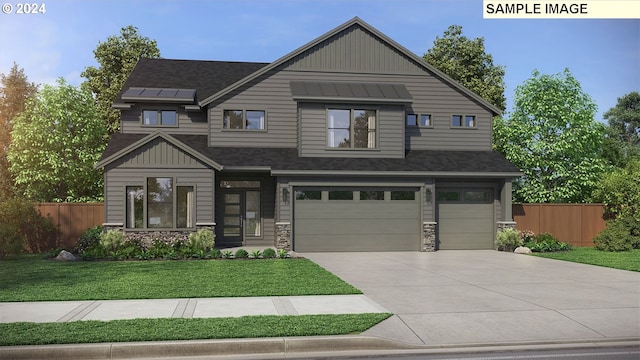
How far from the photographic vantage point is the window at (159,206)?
20.0 metres

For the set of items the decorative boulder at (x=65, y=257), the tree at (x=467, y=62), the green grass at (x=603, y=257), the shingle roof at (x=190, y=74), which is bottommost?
the green grass at (x=603, y=257)

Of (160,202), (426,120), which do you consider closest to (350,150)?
(426,120)

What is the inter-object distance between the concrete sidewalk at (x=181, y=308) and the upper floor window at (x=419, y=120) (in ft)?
47.3

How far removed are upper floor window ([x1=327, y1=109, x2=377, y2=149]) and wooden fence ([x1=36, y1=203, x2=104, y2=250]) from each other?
1012 centimetres

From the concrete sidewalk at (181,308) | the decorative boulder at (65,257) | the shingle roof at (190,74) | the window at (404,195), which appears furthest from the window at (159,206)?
the concrete sidewalk at (181,308)

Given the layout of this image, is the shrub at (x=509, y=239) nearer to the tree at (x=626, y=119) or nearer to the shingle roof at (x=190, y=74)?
the shingle roof at (x=190, y=74)

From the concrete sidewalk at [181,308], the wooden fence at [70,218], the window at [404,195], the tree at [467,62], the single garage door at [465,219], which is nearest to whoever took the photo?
the concrete sidewalk at [181,308]

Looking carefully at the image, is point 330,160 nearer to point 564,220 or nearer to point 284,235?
point 284,235

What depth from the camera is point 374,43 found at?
23594mm

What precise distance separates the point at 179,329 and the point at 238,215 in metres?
14.9

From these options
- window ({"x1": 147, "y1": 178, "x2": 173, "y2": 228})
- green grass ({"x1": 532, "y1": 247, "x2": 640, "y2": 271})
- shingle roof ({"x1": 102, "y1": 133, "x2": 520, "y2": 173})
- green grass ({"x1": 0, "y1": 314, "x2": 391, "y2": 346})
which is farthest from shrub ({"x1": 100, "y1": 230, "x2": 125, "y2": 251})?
green grass ({"x1": 532, "y1": 247, "x2": 640, "y2": 271})

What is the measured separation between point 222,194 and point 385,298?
13.0 metres

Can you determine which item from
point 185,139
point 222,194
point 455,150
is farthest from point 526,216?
point 185,139

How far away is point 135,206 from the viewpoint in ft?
65.8
